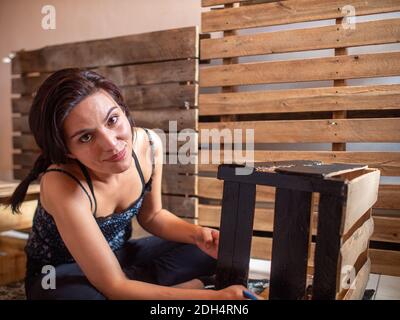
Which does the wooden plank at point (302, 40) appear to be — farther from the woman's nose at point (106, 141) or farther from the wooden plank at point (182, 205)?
the woman's nose at point (106, 141)

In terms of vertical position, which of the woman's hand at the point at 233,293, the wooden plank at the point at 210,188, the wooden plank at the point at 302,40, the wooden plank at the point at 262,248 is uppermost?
the wooden plank at the point at 302,40

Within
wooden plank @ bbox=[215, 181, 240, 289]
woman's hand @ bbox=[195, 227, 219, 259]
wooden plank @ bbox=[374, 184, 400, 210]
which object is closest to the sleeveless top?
woman's hand @ bbox=[195, 227, 219, 259]

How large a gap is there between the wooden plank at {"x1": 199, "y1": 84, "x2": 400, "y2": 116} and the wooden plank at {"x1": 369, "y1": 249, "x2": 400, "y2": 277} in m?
0.70

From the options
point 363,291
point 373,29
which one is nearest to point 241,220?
point 363,291

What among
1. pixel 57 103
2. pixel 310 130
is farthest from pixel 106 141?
pixel 310 130

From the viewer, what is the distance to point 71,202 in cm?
114

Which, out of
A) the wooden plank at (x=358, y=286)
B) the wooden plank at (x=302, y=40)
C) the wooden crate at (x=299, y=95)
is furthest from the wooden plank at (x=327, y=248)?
the wooden plank at (x=302, y=40)

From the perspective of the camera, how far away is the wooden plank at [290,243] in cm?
106

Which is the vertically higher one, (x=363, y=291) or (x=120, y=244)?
(x=120, y=244)

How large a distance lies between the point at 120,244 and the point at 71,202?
0.42 m

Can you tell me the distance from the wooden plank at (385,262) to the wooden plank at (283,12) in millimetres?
1159

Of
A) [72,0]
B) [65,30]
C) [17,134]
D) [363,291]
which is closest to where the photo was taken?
[363,291]

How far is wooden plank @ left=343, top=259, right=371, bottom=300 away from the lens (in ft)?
3.92
